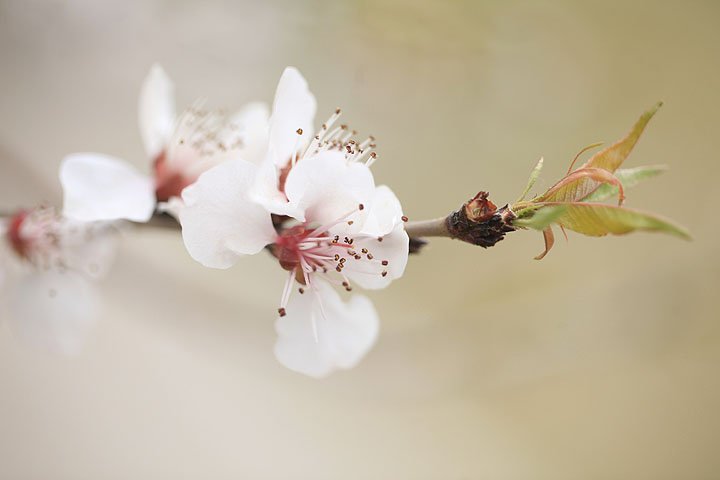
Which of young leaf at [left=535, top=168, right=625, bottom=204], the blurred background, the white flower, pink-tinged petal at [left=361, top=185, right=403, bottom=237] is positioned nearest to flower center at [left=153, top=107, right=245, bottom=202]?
the white flower

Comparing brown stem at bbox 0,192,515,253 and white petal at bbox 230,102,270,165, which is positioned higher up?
white petal at bbox 230,102,270,165

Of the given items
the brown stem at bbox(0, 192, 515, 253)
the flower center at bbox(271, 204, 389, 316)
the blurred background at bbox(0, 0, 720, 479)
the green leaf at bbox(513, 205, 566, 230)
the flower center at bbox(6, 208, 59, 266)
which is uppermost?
the blurred background at bbox(0, 0, 720, 479)

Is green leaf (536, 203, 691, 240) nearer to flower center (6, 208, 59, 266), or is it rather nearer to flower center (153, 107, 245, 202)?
flower center (153, 107, 245, 202)

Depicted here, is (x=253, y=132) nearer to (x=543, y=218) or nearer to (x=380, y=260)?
(x=380, y=260)

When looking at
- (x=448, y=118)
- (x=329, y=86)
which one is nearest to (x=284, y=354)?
(x=329, y=86)

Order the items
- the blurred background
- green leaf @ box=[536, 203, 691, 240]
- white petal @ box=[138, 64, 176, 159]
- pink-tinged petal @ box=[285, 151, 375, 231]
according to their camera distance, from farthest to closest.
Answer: the blurred background < white petal @ box=[138, 64, 176, 159] < pink-tinged petal @ box=[285, 151, 375, 231] < green leaf @ box=[536, 203, 691, 240]

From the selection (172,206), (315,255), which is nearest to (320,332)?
(315,255)

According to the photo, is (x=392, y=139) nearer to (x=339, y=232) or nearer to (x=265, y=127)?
(x=265, y=127)
